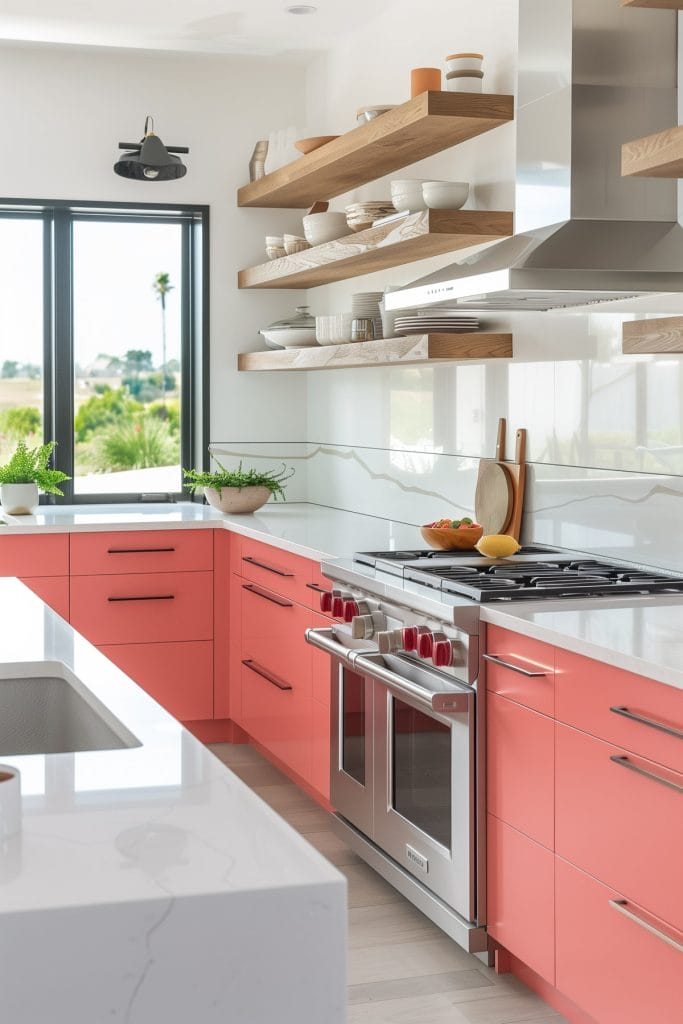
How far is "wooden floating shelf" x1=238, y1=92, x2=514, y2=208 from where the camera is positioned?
11.7 feet

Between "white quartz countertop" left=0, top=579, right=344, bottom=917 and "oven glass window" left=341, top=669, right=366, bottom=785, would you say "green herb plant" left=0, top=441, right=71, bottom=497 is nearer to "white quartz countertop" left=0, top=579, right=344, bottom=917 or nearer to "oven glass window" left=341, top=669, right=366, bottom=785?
"oven glass window" left=341, top=669, right=366, bottom=785

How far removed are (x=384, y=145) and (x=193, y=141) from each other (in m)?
1.70

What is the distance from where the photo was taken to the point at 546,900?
8.18 ft

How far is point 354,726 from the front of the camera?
3.46 meters

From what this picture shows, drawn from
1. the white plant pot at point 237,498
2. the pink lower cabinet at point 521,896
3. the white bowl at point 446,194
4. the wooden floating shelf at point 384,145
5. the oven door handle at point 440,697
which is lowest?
the pink lower cabinet at point 521,896

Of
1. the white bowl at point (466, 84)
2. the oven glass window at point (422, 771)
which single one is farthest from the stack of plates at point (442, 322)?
the oven glass window at point (422, 771)

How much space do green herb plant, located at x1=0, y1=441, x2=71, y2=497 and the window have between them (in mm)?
305

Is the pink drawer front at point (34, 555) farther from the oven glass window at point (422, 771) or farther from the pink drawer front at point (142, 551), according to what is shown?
the oven glass window at point (422, 771)

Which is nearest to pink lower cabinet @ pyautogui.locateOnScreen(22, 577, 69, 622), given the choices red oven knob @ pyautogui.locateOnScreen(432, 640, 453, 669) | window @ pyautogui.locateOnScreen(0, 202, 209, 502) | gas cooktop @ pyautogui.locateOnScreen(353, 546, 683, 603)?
window @ pyautogui.locateOnScreen(0, 202, 209, 502)

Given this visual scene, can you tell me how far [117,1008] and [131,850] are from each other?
0.15m

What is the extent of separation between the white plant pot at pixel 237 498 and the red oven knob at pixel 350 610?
5.71ft

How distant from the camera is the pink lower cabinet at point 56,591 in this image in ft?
15.1

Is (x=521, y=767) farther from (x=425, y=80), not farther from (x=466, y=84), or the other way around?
(x=425, y=80)

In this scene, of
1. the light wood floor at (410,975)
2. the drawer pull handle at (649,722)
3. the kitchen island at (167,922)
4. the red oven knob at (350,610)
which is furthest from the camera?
the red oven knob at (350,610)
